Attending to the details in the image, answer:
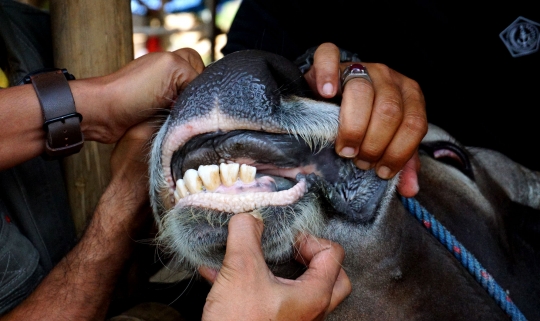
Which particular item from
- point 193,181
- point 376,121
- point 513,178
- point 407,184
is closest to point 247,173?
point 193,181

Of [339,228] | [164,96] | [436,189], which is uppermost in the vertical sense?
[164,96]

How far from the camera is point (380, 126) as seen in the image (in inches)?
60.1

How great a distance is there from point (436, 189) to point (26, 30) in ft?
7.16

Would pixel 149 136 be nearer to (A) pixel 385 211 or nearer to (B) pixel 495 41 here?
(A) pixel 385 211

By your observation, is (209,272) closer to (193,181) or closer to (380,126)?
(193,181)

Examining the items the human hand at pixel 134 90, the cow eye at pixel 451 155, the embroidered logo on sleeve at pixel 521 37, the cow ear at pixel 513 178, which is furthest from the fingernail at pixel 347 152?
the embroidered logo on sleeve at pixel 521 37

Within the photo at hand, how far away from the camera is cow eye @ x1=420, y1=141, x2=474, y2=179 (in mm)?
2383

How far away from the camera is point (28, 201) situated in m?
2.56

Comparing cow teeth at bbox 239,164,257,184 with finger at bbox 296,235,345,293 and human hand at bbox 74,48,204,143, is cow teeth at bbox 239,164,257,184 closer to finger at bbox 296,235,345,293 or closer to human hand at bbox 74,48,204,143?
finger at bbox 296,235,345,293

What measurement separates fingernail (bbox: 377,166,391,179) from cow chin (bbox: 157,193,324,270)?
0.70 feet

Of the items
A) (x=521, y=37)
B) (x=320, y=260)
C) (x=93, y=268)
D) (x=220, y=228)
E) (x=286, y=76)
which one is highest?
(x=286, y=76)

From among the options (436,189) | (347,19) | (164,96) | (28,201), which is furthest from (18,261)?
(347,19)

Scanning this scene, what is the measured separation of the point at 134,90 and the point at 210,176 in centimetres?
61

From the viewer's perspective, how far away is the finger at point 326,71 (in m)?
1.68
